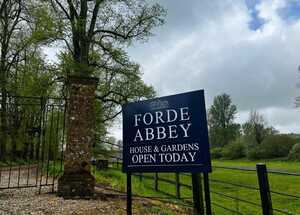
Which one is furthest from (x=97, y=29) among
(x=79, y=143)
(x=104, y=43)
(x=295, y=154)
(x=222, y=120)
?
(x=222, y=120)

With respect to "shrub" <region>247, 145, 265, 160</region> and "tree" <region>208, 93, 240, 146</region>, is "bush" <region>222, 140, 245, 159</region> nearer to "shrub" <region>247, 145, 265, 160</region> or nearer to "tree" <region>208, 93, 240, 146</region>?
"shrub" <region>247, 145, 265, 160</region>

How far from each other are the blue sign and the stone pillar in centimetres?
251

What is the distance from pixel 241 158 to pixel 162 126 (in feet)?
120

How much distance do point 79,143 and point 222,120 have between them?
46.5m

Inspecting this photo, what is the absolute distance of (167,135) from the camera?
4191 mm

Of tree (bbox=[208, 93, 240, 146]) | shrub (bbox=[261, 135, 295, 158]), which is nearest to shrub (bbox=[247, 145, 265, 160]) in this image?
shrub (bbox=[261, 135, 295, 158])

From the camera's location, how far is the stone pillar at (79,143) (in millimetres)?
6730

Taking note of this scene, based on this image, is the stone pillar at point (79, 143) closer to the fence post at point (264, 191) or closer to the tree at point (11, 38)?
the fence post at point (264, 191)

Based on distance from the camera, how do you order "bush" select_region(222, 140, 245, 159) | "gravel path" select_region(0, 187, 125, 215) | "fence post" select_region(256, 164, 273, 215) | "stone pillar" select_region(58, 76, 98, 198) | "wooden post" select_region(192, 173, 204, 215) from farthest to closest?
"bush" select_region(222, 140, 245, 159)
"stone pillar" select_region(58, 76, 98, 198)
"gravel path" select_region(0, 187, 125, 215)
"wooden post" select_region(192, 173, 204, 215)
"fence post" select_region(256, 164, 273, 215)

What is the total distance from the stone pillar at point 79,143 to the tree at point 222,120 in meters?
43.6

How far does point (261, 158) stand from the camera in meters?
34.7

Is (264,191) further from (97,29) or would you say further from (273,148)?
(273,148)

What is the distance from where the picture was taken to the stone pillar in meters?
A: 6.73

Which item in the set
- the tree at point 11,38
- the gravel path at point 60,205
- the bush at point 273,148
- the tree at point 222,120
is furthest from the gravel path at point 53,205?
the tree at point 222,120
